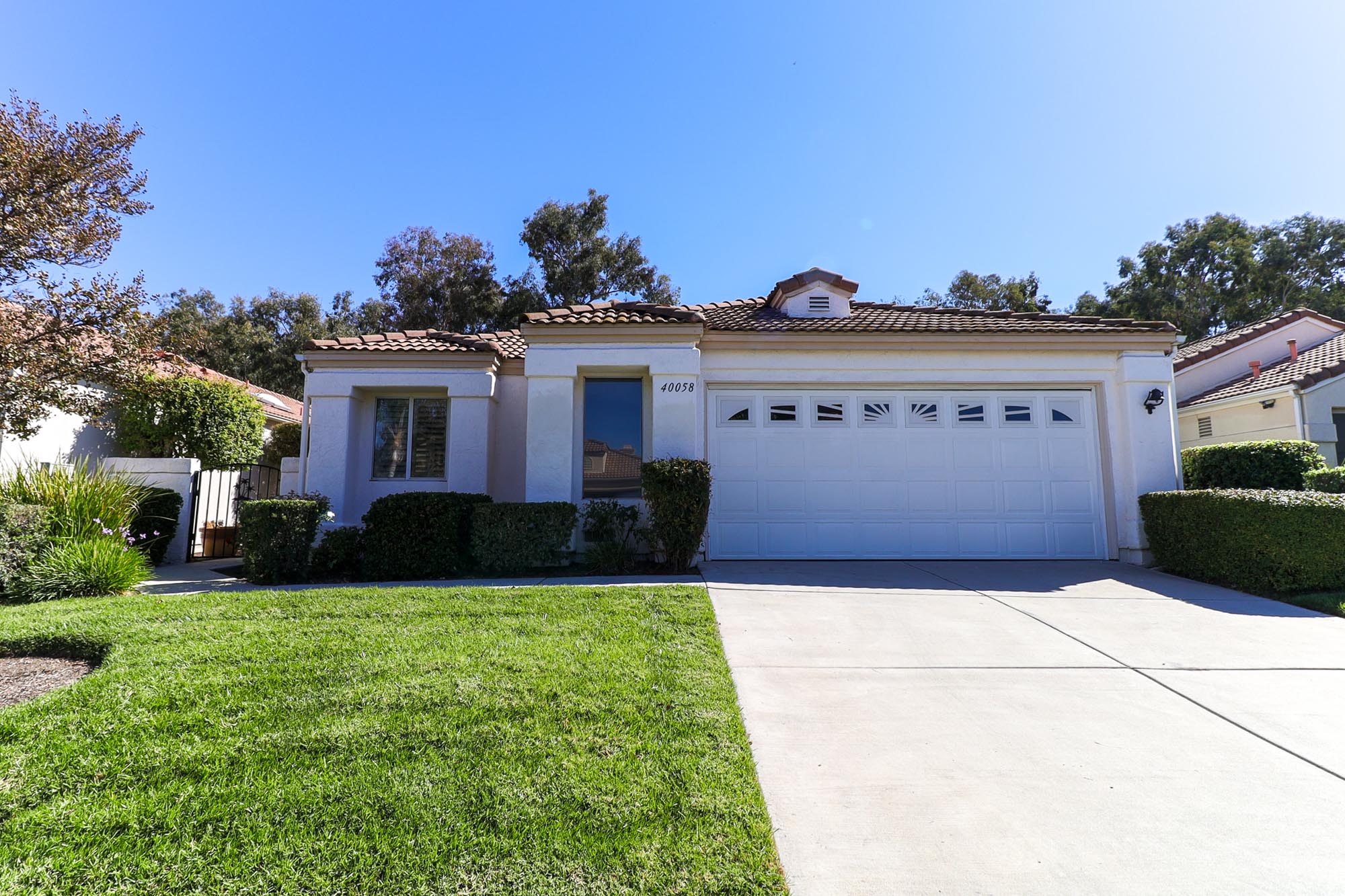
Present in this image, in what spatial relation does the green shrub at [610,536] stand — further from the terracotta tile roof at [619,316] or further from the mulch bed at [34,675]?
the mulch bed at [34,675]

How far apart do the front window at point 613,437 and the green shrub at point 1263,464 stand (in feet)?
28.7

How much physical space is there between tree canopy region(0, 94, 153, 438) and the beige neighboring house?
60.6 ft

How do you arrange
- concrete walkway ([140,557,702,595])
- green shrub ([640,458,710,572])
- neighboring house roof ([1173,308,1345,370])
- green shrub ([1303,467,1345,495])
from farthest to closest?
neighboring house roof ([1173,308,1345,370]), green shrub ([1303,467,1345,495]), green shrub ([640,458,710,572]), concrete walkway ([140,557,702,595])

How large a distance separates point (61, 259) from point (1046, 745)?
1098 centimetres

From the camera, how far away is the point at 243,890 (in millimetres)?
2064

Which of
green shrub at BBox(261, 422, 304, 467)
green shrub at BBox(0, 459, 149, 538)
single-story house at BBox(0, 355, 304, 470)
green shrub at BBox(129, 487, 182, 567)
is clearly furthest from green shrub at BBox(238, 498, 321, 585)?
green shrub at BBox(261, 422, 304, 467)

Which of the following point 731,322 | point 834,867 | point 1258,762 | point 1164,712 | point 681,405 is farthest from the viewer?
point 731,322

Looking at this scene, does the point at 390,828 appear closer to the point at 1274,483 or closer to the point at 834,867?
the point at 834,867

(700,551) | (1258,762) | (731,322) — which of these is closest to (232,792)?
(1258,762)

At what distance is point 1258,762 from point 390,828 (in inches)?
159

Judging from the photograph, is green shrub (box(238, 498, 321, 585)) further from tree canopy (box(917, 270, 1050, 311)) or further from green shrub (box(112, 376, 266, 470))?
tree canopy (box(917, 270, 1050, 311))

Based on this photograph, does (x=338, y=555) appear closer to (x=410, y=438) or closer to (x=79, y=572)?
(x=79, y=572)

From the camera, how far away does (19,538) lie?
6.66 meters

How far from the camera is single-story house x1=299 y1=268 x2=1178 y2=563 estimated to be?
900cm
